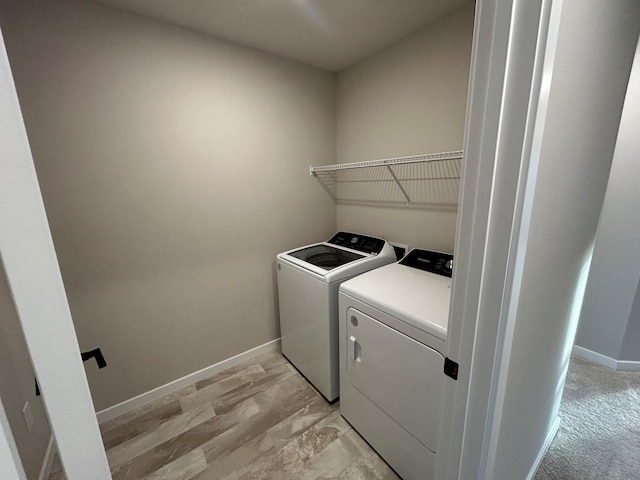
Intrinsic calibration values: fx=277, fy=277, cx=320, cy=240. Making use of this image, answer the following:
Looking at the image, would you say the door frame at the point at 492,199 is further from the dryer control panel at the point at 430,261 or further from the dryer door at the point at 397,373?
the dryer control panel at the point at 430,261

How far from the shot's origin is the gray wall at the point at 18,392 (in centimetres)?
113

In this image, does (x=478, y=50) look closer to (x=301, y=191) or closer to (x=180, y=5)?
(x=180, y=5)

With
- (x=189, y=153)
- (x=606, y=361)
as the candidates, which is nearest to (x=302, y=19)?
(x=189, y=153)

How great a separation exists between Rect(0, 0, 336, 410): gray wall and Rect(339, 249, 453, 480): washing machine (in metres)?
0.98

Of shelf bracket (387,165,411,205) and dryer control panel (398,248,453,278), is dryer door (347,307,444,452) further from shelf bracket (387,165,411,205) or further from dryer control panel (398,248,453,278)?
shelf bracket (387,165,411,205)

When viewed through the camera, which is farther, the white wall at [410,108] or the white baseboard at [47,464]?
the white wall at [410,108]

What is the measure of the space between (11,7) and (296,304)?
2.08 m

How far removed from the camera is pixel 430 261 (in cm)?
173

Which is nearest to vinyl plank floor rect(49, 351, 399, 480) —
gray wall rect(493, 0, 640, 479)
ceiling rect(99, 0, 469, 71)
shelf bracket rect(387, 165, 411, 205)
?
gray wall rect(493, 0, 640, 479)

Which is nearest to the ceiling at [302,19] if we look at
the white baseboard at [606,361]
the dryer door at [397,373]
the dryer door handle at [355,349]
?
the dryer door at [397,373]

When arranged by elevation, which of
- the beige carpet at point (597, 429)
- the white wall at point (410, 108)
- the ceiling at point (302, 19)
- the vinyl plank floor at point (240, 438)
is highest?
the ceiling at point (302, 19)

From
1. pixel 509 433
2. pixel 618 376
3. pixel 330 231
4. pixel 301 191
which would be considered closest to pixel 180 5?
pixel 301 191

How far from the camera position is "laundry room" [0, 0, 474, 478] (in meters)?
1.43

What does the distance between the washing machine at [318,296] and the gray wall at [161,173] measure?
10.1 inches
